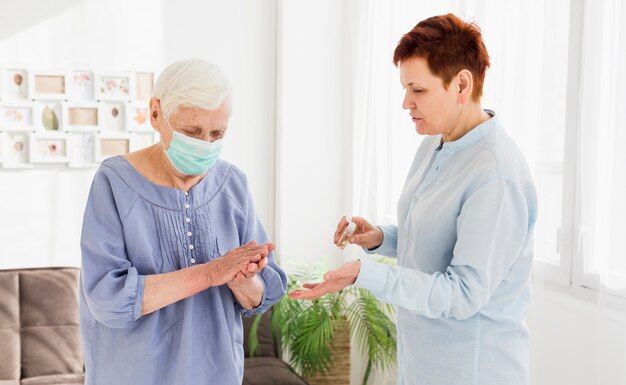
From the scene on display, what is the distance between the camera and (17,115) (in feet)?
12.7

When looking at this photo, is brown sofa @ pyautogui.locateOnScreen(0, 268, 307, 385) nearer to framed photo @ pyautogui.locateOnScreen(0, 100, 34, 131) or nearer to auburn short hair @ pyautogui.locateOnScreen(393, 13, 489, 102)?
framed photo @ pyautogui.locateOnScreen(0, 100, 34, 131)

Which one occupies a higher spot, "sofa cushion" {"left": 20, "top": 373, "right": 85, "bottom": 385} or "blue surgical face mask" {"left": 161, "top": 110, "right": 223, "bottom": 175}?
"blue surgical face mask" {"left": 161, "top": 110, "right": 223, "bottom": 175}

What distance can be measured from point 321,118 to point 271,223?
0.71m

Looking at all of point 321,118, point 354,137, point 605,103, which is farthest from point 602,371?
point 321,118

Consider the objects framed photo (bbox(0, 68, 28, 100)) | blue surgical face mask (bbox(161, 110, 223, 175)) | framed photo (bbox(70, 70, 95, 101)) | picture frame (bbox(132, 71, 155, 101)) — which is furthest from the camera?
picture frame (bbox(132, 71, 155, 101))

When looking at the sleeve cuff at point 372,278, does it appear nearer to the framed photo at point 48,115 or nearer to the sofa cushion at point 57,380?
the sofa cushion at point 57,380

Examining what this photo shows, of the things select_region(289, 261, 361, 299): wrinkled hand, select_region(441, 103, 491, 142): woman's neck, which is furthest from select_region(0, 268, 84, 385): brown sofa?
select_region(441, 103, 491, 142): woman's neck

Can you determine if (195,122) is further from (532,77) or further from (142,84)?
(142,84)

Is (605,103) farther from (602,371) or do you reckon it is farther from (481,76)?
(602,371)

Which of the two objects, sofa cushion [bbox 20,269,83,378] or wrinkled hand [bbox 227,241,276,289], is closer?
wrinkled hand [bbox 227,241,276,289]

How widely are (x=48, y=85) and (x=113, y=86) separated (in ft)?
1.12

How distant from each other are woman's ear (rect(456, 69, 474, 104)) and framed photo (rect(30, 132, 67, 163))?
281 centimetres

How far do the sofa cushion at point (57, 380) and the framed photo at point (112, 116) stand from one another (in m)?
1.35

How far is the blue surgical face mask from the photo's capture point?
5.39 feet
